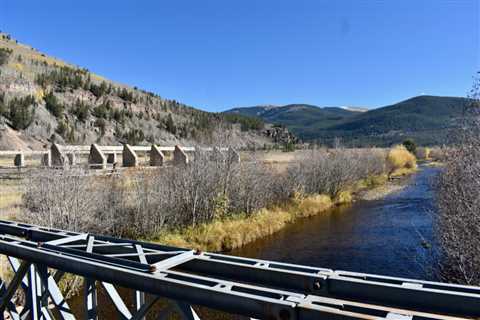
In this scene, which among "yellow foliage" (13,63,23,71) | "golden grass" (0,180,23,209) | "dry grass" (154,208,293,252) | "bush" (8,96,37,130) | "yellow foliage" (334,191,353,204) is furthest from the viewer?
"yellow foliage" (13,63,23,71)

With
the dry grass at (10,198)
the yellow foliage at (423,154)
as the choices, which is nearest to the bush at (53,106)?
the dry grass at (10,198)

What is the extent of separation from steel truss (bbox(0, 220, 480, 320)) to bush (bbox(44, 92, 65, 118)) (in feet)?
176

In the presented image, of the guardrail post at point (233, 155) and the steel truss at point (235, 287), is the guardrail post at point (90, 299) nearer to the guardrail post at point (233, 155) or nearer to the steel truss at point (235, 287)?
the steel truss at point (235, 287)

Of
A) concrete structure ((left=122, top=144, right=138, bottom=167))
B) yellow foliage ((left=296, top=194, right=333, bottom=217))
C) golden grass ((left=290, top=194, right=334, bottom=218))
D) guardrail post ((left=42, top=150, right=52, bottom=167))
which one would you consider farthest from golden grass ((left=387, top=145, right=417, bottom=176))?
guardrail post ((left=42, top=150, right=52, bottom=167))

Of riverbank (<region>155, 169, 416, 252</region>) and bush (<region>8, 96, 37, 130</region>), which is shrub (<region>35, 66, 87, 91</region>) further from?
riverbank (<region>155, 169, 416, 252</region>)

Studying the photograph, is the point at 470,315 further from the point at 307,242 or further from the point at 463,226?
the point at 307,242

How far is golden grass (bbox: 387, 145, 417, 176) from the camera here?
5450cm

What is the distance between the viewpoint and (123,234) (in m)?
17.3

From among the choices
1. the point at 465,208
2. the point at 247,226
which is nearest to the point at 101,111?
the point at 247,226

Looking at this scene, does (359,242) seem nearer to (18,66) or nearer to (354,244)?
(354,244)

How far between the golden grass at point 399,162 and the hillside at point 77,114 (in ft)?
61.3

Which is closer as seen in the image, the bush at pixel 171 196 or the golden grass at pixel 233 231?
the bush at pixel 171 196

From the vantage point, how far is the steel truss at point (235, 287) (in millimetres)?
2447

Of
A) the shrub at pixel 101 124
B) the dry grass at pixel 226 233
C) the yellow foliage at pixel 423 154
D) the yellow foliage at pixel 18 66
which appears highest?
the yellow foliage at pixel 18 66
